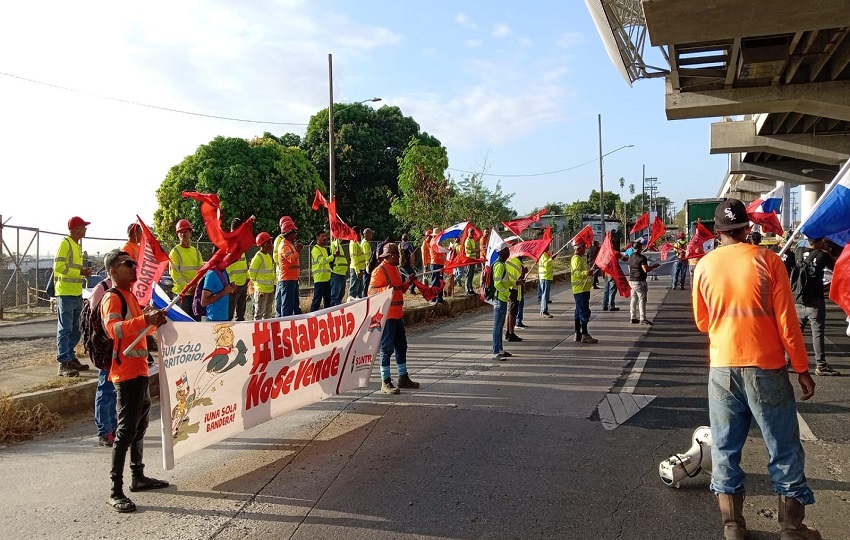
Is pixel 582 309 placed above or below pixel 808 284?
below

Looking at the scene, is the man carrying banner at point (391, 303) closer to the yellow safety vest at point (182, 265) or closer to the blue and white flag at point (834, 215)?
the yellow safety vest at point (182, 265)

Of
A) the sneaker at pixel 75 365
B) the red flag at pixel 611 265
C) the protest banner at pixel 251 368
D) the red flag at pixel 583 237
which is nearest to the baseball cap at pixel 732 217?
the protest banner at pixel 251 368

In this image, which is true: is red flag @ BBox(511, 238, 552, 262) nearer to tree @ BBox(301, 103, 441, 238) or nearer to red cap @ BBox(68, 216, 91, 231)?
red cap @ BBox(68, 216, 91, 231)

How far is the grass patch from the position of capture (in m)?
6.24

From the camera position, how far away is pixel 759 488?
463cm

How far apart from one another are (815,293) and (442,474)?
6.42 meters

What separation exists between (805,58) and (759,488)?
13331 mm

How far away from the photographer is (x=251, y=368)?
5.64 m

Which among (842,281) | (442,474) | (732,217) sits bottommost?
(442,474)

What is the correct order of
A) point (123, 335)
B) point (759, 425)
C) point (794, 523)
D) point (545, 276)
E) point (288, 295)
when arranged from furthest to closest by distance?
point (545, 276)
point (288, 295)
point (123, 335)
point (759, 425)
point (794, 523)

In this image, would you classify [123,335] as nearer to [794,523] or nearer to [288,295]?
[794,523]

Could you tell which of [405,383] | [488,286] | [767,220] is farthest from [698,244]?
[405,383]

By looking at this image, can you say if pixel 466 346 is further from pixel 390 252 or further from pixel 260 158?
pixel 260 158

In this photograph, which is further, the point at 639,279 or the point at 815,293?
the point at 639,279
